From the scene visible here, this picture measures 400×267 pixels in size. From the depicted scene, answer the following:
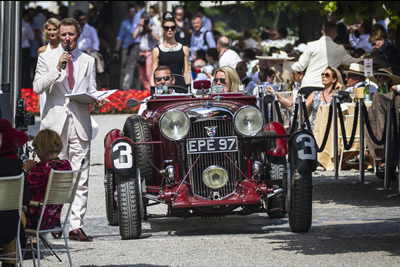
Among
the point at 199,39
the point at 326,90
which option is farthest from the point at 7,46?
the point at 199,39

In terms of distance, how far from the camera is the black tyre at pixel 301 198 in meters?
9.55

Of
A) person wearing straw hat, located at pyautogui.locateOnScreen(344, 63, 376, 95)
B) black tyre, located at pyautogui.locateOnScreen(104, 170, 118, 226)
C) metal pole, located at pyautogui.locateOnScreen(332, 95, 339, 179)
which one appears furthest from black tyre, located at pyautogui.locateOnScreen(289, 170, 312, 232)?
person wearing straw hat, located at pyautogui.locateOnScreen(344, 63, 376, 95)

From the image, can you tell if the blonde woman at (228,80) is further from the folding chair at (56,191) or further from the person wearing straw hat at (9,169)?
the person wearing straw hat at (9,169)

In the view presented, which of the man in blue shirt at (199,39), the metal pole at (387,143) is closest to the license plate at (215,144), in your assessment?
the metal pole at (387,143)

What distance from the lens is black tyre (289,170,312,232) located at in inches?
376

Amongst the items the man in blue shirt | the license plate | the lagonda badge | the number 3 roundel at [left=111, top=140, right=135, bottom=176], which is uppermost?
the man in blue shirt

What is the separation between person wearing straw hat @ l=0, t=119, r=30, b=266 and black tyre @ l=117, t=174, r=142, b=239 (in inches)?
83.0

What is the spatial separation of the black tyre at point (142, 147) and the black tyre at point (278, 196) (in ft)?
3.93

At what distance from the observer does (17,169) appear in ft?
23.5

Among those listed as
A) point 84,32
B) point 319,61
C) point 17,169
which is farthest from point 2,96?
point 84,32

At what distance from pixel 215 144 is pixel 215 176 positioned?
0.29m

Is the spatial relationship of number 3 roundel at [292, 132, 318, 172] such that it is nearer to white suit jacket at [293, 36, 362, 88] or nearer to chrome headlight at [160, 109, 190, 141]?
chrome headlight at [160, 109, 190, 141]

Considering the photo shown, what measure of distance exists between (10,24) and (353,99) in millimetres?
5999

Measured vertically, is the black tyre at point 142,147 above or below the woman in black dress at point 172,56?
below
